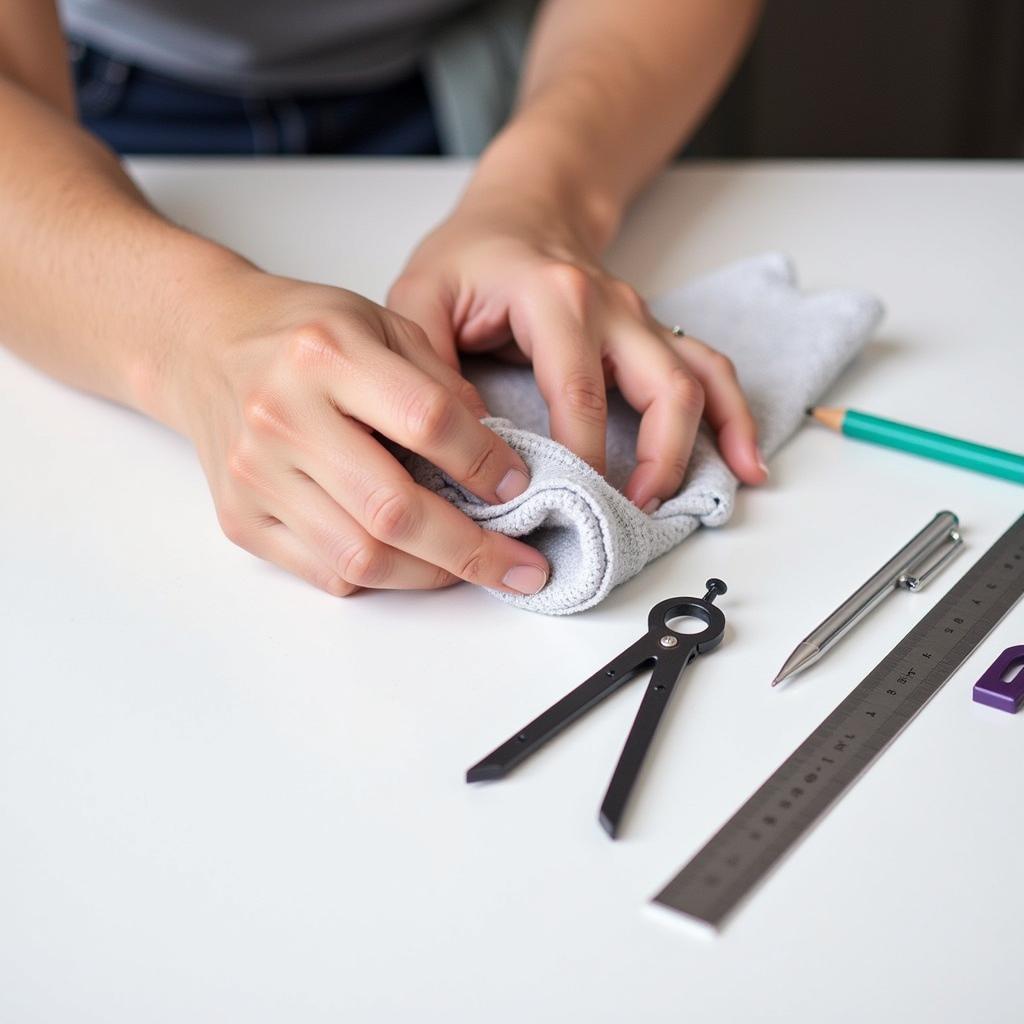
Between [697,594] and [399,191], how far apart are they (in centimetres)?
71

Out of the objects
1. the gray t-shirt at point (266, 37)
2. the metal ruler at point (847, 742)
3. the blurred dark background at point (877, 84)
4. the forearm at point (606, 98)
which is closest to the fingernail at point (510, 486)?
the metal ruler at point (847, 742)

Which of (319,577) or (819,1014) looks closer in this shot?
(819,1014)

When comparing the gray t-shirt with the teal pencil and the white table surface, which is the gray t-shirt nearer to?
the white table surface

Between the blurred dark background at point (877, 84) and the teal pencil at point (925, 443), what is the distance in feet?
6.29

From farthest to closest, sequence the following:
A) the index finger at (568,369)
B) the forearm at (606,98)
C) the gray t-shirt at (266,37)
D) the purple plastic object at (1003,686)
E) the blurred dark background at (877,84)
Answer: the blurred dark background at (877,84) → the gray t-shirt at (266,37) → the forearm at (606,98) → the index finger at (568,369) → the purple plastic object at (1003,686)

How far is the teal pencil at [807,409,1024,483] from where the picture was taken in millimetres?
829

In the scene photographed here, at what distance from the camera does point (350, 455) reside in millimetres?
691

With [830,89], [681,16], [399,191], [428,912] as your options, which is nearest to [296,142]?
[399,191]

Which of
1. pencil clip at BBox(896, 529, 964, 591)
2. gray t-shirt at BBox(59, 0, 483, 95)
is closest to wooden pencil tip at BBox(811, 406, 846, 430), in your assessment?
pencil clip at BBox(896, 529, 964, 591)

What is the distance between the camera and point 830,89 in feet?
9.20

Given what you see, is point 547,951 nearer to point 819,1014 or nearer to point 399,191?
point 819,1014

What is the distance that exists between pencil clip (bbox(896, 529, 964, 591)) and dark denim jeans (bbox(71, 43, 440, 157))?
3.32 feet

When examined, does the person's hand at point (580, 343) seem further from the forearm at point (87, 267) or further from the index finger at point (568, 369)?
the forearm at point (87, 267)

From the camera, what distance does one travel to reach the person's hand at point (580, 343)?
793 mm
